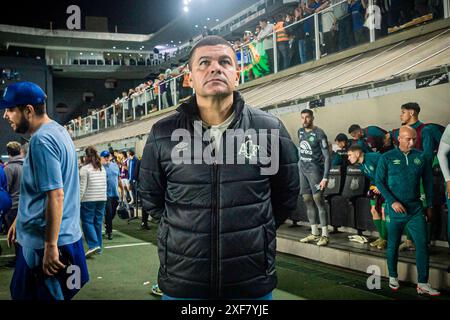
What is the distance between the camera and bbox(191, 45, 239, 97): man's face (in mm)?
1964

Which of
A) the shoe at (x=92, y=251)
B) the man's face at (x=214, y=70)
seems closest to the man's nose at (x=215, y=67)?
the man's face at (x=214, y=70)

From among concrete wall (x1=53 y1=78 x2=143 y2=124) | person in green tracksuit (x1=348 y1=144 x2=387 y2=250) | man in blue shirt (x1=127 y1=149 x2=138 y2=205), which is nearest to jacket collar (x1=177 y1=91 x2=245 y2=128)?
person in green tracksuit (x1=348 y1=144 x2=387 y2=250)

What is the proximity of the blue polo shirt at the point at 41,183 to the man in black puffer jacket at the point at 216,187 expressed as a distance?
0.70 m

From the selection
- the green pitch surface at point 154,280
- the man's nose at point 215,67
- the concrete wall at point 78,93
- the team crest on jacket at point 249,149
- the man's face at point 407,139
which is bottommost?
the green pitch surface at point 154,280

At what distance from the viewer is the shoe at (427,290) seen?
14.6 ft

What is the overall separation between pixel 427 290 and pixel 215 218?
11.7 ft

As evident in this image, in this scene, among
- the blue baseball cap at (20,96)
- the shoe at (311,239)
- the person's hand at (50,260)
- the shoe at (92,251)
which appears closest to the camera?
the person's hand at (50,260)

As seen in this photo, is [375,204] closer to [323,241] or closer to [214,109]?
[323,241]

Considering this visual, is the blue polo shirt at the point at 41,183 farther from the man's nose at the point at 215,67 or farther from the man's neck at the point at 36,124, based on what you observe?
the man's nose at the point at 215,67

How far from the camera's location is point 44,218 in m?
2.44

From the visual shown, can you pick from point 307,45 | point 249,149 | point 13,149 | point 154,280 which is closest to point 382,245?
point 154,280

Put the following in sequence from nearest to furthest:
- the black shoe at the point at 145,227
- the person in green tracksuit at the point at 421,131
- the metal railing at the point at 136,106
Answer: the person in green tracksuit at the point at 421,131 → the black shoe at the point at 145,227 → the metal railing at the point at 136,106
